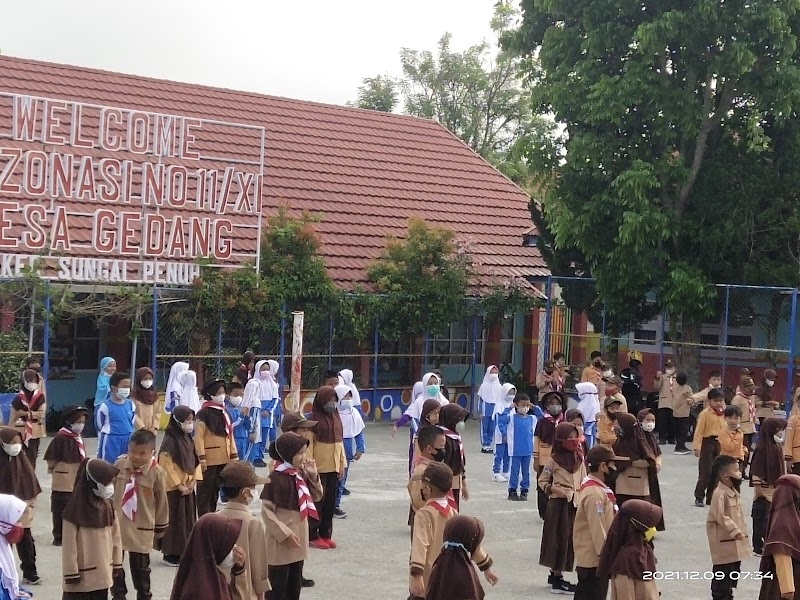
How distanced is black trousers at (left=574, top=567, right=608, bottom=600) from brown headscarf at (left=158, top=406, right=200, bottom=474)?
377 cm

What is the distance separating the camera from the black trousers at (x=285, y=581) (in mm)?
9023

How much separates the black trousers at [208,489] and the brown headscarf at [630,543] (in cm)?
533

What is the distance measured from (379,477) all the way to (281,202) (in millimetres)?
8793

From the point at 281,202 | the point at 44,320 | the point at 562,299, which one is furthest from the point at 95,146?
the point at 562,299

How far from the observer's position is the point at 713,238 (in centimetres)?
2208

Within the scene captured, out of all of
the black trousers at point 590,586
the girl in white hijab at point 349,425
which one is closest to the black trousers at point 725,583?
the black trousers at point 590,586

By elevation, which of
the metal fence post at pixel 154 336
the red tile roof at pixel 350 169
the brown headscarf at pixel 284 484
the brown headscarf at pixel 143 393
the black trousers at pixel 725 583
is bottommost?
the black trousers at pixel 725 583

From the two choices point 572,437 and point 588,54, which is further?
point 588,54

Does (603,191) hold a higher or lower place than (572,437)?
higher

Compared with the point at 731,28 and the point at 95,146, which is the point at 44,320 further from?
the point at 731,28

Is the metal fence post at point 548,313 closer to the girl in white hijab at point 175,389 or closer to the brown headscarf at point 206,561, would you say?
the girl in white hijab at point 175,389

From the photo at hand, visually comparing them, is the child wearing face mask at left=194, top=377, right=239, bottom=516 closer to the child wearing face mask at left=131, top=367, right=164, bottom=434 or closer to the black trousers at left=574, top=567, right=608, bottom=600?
the child wearing face mask at left=131, top=367, right=164, bottom=434

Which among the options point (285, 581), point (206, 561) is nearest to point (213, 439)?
point (285, 581)

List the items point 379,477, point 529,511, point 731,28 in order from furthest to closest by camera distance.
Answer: point 731,28, point 379,477, point 529,511
